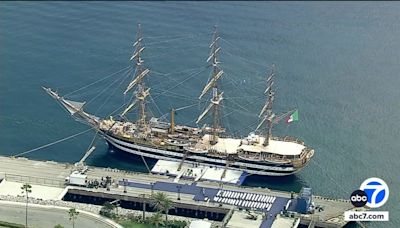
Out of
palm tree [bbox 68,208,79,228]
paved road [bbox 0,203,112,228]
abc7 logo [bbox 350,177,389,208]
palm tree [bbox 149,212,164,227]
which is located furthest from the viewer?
paved road [bbox 0,203,112,228]

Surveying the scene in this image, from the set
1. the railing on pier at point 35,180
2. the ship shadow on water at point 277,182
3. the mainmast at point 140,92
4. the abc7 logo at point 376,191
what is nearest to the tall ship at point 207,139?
the mainmast at point 140,92

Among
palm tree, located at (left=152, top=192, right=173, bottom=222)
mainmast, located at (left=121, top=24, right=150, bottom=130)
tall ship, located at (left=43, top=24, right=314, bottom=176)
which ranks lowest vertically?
palm tree, located at (left=152, top=192, right=173, bottom=222)

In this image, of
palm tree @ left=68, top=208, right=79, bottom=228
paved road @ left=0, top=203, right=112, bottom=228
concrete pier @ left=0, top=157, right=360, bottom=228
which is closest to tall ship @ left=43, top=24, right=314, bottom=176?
concrete pier @ left=0, top=157, right=360, bottom=228

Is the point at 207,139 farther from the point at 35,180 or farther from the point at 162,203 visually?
the point at 35,180

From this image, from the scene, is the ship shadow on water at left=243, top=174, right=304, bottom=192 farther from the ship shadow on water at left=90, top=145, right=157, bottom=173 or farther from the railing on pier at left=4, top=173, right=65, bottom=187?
the railing on pier at left=4, top=173, right=65, bottom=187

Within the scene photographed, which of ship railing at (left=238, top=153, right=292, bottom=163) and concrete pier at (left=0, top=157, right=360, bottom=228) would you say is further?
ship railing at (left=238, top=153, right=292, bottom=163)

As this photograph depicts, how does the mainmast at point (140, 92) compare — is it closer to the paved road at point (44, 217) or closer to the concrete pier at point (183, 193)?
the concrete pier at point (183, 193)
